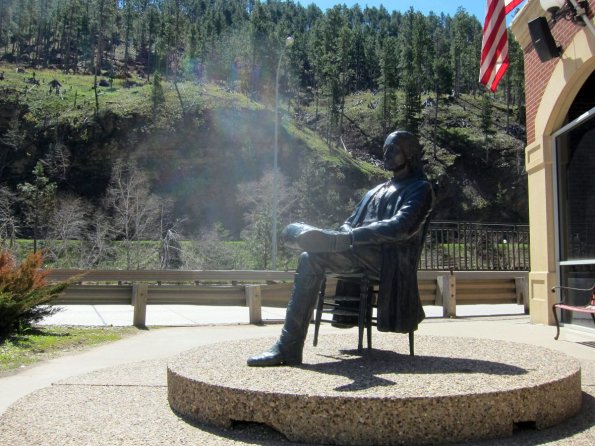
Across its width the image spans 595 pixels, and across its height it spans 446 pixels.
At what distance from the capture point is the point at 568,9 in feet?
30.2

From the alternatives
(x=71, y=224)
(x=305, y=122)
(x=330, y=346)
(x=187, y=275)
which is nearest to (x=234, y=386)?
(x=330, y=346)

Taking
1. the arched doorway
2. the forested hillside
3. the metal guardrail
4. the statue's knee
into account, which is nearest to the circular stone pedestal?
the statue's knee

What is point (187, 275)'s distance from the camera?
1873cm

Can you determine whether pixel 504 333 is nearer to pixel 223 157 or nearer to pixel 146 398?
pixel 146 398

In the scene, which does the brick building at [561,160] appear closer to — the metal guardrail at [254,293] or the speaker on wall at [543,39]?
the speaker on wall at [543,39]

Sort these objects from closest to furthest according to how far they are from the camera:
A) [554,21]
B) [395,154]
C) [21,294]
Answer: [395,154] < [21,294] < [554,21]

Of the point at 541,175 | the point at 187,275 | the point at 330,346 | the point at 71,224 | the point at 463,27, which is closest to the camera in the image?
the point at 330,346

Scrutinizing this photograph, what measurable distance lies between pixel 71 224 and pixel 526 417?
142 feet

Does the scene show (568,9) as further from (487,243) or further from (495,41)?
(487,243)

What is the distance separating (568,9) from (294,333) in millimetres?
7639

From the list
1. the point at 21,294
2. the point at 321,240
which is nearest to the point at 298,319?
the point at 321,240

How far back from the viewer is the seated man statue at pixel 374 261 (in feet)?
15.4

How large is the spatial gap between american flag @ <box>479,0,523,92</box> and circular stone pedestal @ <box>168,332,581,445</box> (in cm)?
777

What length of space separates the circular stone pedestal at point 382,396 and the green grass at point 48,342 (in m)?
3.40
